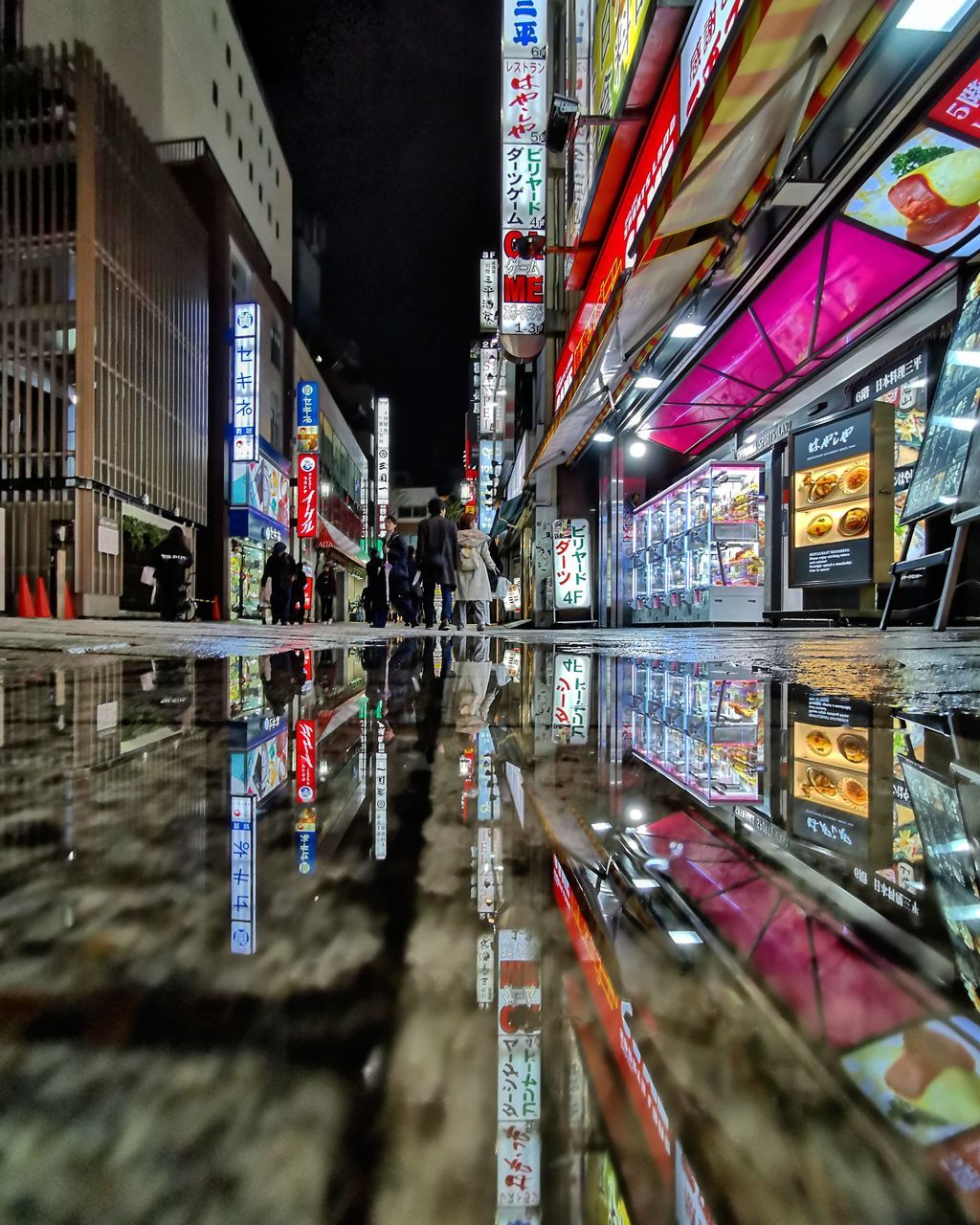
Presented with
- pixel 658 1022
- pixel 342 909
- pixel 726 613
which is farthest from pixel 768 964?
pixel 726 613

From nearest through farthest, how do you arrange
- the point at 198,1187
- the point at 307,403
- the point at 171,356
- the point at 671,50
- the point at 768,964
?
the point at 198,1187 → the point at 768,964 → the point at 671,50 → the point at 171,356 → the point at 307,403

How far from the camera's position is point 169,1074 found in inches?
9.7

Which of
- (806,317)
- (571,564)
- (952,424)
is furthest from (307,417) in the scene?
(952,424)

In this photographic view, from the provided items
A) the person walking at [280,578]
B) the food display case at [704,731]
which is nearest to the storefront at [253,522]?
the person walking at [280,578]

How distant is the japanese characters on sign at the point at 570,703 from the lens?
1137 millimetres

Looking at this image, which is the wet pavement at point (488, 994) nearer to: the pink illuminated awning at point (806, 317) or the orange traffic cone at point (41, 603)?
the pink illuminated awning at point (806, 317)

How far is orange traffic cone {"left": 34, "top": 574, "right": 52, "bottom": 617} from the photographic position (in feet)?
44.0

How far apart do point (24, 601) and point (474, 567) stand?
988 cm

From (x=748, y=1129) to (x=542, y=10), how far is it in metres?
12.8

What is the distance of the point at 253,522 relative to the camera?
779 inches

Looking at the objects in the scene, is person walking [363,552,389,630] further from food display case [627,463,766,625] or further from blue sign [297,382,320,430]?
blue sign [297,382,320,430]

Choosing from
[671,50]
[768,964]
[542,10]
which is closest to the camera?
[768,964]

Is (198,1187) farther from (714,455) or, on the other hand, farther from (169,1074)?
(714,455)

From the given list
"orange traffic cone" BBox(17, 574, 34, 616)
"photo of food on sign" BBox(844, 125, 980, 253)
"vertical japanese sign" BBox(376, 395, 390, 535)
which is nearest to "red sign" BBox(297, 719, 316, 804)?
"photo of food on sign" BBox(844, 125, 980, 253)
